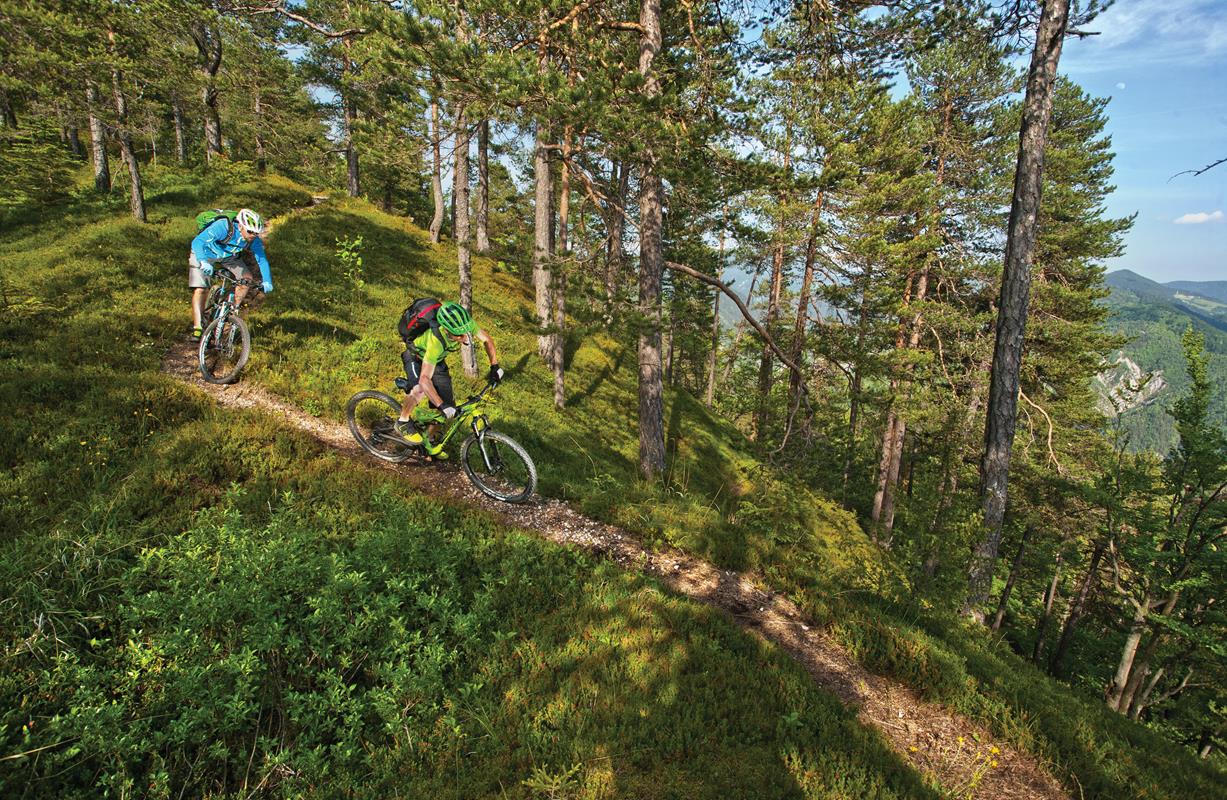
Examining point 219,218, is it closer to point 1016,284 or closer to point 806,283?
point 1016,284

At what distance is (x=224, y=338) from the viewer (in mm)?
8492

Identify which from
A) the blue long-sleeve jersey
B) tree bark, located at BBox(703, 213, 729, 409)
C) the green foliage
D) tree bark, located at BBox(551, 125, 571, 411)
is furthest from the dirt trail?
the green foliage

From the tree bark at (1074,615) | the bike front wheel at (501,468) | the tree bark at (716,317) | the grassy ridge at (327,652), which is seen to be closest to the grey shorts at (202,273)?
the grassy ridge at (327,652)

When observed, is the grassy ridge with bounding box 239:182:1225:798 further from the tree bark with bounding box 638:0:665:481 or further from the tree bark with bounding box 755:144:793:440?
the tree bark with bounding box 755:144:793:440

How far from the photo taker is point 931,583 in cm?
661

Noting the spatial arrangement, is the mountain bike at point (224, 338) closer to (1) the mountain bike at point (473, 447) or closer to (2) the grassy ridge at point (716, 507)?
(2) the grassy ridge at point (716, 507)

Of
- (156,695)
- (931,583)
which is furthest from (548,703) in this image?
(931,583)

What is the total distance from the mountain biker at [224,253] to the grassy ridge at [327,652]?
263 cm

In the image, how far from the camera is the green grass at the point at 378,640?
3.16 meters

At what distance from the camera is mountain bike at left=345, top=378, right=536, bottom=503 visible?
23.6ft

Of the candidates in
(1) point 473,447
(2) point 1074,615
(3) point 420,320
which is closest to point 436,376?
(3) point 420,320

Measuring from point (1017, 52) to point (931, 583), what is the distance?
9483 millimetres

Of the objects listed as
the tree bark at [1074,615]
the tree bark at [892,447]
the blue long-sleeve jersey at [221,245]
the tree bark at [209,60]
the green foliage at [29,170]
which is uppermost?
the tree bark at [209,60]

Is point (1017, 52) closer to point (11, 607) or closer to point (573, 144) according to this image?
point (573, 144)
